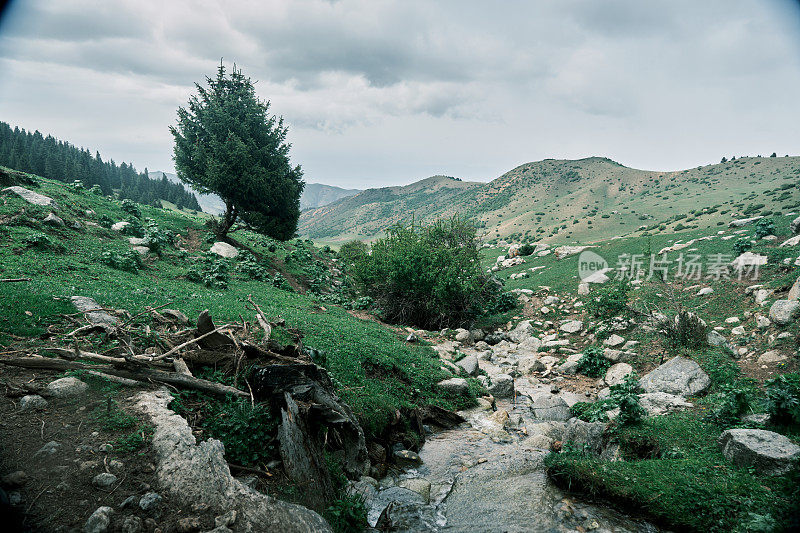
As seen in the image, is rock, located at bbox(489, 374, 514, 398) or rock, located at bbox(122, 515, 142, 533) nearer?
rock, located at bbox(122, 515, 142, 533)

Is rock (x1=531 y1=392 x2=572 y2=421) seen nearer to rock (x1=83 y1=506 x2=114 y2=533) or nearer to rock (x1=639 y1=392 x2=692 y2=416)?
rock (x1=639 y1=392 x2=692 y2=416)

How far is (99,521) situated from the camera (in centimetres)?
377

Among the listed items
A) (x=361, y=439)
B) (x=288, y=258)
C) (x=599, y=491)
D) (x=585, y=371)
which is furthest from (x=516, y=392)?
(x=288, y=258)

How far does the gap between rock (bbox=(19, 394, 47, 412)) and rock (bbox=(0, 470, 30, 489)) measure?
5.25 ft

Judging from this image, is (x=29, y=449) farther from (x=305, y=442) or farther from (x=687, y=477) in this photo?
(x=687, y=477)

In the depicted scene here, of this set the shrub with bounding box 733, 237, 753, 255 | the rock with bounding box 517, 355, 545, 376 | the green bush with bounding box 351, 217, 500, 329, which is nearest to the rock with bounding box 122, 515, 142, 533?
the rock with bounding box 517, 355, 545, 376

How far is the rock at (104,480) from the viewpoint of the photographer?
4.27m

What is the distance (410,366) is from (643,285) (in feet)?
55.3

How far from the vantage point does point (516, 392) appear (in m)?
14.2

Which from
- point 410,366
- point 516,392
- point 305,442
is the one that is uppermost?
point 305,442

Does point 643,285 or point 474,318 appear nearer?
point 643,285

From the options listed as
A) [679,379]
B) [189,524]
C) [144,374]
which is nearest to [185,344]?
[144,374]

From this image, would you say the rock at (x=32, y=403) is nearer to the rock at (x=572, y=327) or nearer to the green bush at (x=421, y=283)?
the green bush at (x=421, y=283)

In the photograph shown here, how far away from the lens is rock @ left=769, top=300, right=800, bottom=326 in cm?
1179
